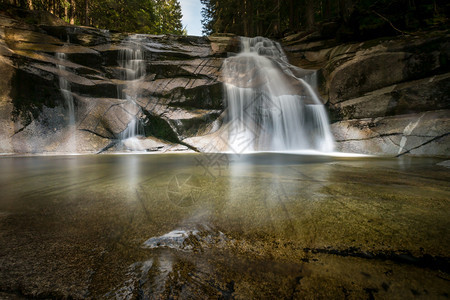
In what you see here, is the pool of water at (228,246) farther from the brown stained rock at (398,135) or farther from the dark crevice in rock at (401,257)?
the brown stained rock at (398,135)

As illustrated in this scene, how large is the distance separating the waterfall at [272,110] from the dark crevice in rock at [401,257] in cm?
752

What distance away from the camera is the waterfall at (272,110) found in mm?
8758

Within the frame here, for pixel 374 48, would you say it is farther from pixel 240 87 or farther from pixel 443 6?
pixel 240 87

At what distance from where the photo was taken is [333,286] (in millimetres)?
748

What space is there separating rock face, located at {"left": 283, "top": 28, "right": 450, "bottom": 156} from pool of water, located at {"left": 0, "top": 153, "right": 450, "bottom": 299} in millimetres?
5693

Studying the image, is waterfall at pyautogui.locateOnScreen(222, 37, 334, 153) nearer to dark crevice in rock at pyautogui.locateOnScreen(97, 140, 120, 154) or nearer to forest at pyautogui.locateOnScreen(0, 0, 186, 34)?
dark crevice in rock at pyautogui.locateOnScreen(97, 140, 120, 154)

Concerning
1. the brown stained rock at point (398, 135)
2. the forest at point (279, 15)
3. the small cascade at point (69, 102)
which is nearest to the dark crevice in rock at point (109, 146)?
the small cascade at point (69, 102)

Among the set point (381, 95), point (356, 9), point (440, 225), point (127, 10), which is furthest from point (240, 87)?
point (127, 10)

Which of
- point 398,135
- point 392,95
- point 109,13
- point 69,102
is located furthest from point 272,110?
point 109,13

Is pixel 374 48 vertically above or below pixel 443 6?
below

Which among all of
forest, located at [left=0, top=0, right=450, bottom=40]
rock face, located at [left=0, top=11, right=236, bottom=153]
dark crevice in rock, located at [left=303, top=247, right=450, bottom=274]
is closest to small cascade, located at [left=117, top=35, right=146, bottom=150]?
rock face, located at [left=0, top=11, right=236, bottom=153]

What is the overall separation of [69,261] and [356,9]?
515 inches

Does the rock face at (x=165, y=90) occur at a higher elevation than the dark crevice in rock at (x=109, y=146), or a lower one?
higher

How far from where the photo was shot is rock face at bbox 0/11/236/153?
7621 mm
